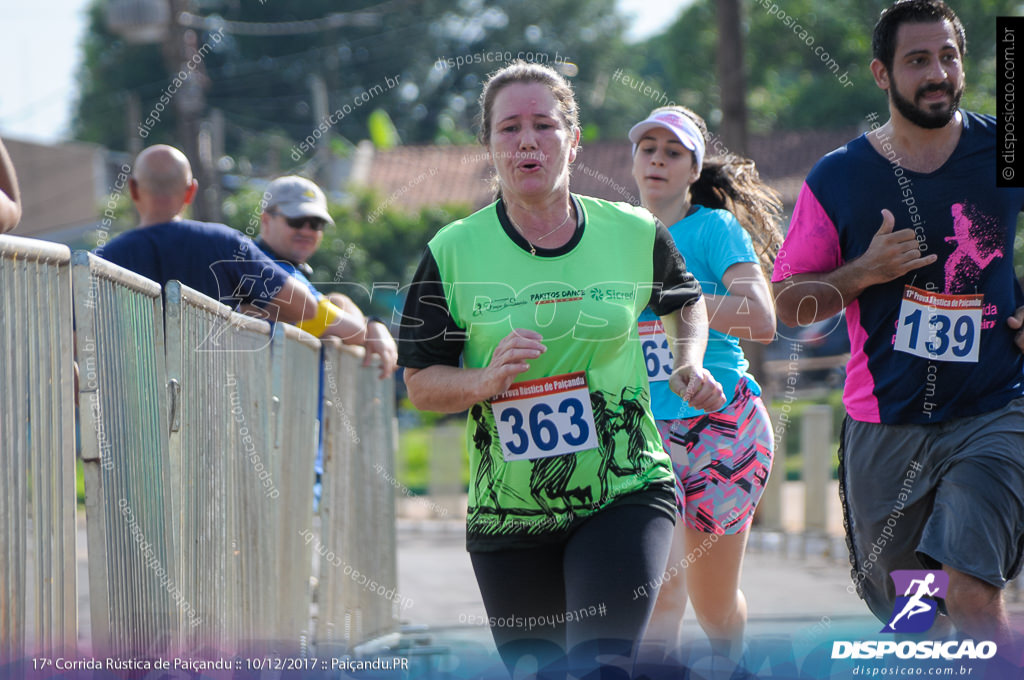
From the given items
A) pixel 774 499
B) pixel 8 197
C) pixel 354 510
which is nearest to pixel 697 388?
pixel 8 197

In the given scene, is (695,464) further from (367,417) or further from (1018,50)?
(367,417)

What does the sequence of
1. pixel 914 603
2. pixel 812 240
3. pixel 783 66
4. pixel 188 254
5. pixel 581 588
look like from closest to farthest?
pixel 581 588, pixel 914 603, pixel 812 240, pixel 188 254, pixel 783 66

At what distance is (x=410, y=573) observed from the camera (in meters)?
11.0

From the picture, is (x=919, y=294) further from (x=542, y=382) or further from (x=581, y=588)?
(x=581, y=588)

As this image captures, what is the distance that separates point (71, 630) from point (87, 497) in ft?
1.07

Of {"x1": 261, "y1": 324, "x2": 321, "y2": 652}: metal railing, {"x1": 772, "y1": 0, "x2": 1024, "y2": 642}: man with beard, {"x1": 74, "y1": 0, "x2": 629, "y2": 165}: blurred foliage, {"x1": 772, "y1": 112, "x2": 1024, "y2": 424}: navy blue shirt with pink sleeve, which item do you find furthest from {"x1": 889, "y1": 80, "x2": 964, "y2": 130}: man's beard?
{"x1": 74, "y1": 0, "x2": 629, "y2": 165}: blurred foliage

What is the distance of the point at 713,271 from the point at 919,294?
0.86 metres

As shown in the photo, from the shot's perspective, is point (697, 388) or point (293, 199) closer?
point (697, 388)

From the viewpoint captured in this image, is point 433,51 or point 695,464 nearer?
point 695,464

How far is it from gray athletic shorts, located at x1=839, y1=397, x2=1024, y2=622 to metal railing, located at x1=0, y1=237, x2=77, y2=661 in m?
2.39

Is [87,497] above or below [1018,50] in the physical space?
below

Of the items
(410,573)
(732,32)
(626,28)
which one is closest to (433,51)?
(626,28)

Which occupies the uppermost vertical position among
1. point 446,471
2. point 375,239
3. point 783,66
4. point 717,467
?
point 783,66

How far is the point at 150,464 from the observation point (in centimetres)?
345
